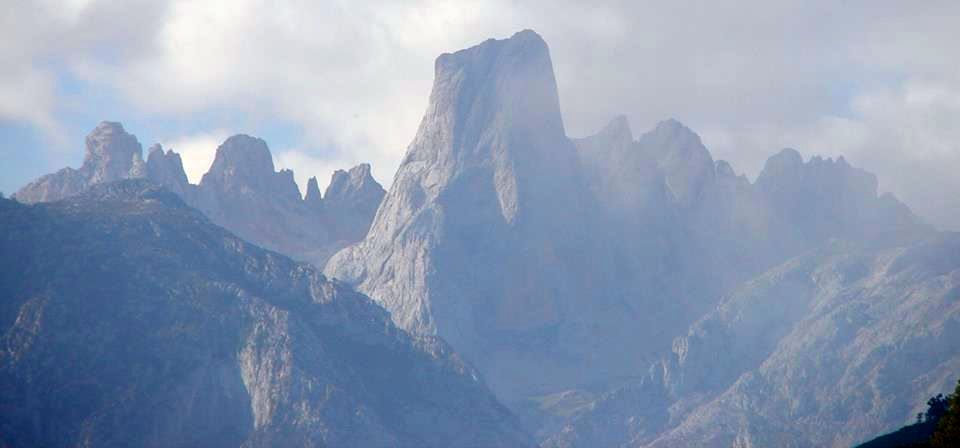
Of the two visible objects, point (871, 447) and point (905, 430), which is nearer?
point (871, 447)

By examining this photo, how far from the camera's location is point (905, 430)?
190250 millimetres

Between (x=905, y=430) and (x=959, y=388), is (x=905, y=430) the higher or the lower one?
the higher one

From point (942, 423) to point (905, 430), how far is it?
5606 centimetres

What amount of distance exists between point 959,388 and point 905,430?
52622mm

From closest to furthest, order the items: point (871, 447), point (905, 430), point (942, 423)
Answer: point (942, 423) → point (871, 447) → point (905, 430)

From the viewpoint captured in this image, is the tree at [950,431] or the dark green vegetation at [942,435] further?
the dark green vegetation at [942,435]

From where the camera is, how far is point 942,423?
13562cm

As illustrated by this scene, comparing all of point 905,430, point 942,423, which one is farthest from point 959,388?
point 905,430

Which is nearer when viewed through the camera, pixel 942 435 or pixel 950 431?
pixel 950 431

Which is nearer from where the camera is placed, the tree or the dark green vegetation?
the tree

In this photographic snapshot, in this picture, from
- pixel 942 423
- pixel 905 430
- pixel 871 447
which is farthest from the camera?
pixel 905 430

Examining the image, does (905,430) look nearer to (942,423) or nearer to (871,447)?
(871,447)

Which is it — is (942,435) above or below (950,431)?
above

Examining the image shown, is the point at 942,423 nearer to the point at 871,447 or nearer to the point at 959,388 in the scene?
the point at 959,388
